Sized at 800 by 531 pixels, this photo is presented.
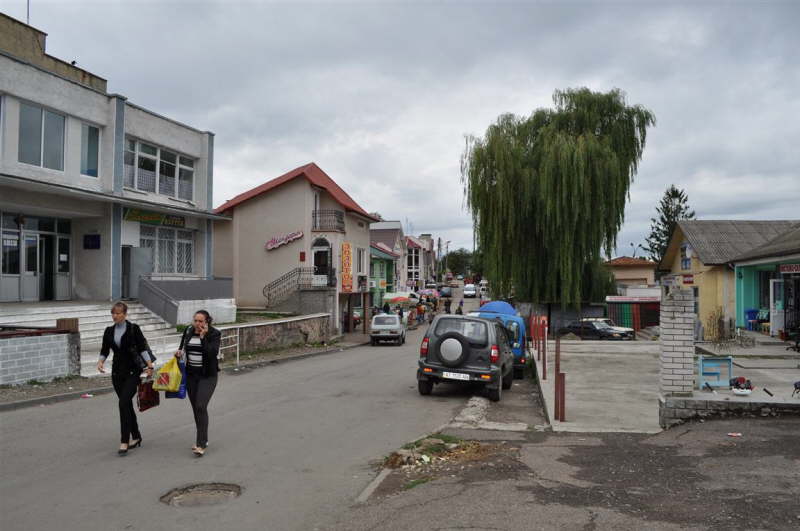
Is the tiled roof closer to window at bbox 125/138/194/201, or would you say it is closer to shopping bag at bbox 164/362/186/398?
window at bbox 125/138/194/201

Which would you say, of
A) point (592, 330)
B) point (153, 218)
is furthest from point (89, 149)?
point (592, 330)

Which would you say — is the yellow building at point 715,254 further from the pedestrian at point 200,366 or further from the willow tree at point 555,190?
the pedestrian at point 200,366

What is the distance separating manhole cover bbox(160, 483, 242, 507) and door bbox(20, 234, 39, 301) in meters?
18.0

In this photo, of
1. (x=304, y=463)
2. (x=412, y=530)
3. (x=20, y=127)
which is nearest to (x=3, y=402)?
(x=304, y=463)

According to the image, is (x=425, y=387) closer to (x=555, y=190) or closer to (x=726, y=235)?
(x=555, y=190)

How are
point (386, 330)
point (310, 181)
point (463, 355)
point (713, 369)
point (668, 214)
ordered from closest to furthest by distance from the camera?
point (713, 369) → point (463, 355) → point (386, 330) → point (310, 181) → point (668, 214)

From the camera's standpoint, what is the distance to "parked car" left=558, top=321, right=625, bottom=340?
29.5m

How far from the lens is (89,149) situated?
21938mm

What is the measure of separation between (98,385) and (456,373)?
7427 millimetres

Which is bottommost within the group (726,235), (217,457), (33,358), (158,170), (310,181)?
(217,457)

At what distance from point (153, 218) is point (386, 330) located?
12.6 meters

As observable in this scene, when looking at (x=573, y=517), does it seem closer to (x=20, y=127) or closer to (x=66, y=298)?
(x=20, y=127)

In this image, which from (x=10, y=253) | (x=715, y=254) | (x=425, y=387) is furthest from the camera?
(x=715, y=254)

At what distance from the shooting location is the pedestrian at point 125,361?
723cm
